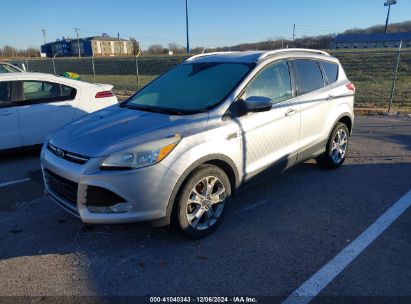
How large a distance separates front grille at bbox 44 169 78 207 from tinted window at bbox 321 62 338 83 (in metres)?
3.87

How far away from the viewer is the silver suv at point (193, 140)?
314cm

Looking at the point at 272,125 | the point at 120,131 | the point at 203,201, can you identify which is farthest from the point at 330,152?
the point at 120,131

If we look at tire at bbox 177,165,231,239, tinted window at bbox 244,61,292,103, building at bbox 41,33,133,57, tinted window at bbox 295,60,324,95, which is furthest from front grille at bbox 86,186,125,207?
building at bbox 41,33,133,57

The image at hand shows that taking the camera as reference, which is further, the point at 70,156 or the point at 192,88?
the point at 192,88

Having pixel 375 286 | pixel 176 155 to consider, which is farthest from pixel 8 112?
pixel 375 286

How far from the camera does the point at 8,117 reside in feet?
19.6

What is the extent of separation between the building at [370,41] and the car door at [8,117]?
69.2 meters

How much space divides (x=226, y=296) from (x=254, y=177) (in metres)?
1.58

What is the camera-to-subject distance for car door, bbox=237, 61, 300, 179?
3910 millimetres

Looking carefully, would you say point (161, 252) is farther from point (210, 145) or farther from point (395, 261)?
point (395, 261)

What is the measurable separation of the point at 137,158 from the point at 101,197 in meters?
0.46

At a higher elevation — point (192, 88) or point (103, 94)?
point (192, 88)

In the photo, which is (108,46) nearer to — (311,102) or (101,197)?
(311,102)

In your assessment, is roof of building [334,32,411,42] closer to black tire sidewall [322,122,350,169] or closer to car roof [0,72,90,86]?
black tire sidewall [322,122,350,169]
